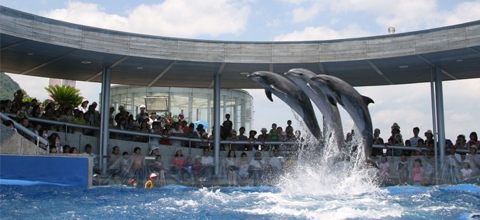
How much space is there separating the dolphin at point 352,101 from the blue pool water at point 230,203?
1.61 m

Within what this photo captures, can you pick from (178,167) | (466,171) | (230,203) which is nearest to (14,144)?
(178,167)

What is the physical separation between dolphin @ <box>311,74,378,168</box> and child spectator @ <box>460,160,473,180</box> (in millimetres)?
2843

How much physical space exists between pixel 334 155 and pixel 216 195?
11.4 feet

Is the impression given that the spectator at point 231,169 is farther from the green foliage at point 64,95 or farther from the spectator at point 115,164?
the green foliage at point 64,95

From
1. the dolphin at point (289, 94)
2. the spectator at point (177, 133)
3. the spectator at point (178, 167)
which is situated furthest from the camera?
the spectator at point (177, 133)

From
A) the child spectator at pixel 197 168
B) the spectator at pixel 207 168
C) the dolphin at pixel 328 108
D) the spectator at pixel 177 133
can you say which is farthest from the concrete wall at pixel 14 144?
the dolphin at pixel 328 108

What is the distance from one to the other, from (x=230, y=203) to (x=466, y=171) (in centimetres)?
708

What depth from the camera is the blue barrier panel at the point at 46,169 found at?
A: 37.9ft

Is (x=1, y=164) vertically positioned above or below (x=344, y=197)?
above

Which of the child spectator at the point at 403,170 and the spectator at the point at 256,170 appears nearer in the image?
the child spectator at the point at 403,170

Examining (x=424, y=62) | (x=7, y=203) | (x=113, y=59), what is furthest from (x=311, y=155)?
(x=7, y=203)

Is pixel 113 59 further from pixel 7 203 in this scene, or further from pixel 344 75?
pixel 344 75

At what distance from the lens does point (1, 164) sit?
11.5m

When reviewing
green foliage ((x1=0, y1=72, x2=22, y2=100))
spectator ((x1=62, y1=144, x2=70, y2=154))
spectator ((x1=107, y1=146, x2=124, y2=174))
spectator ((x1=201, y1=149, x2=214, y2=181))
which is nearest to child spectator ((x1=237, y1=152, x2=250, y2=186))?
spectator ((x1=201, y1=149, x2=214, y2=181))
